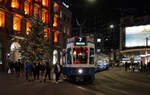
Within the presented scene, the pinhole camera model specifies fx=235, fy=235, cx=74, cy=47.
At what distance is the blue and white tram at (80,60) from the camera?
1984 cm

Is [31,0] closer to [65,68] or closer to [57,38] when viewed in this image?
[57,38]

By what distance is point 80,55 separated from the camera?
20.4m

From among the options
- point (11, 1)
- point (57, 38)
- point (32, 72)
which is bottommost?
point (32, 72)

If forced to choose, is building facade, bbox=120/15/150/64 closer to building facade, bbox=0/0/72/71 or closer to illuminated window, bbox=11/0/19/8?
building facade, bbox=0/0/72/71

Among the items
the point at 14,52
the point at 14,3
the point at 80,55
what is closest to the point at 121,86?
the point at 80,55

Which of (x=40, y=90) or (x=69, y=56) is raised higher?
(x=69, y=56)

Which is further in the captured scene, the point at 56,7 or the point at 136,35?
the point at 136,35

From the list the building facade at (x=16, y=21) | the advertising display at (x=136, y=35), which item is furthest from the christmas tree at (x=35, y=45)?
the advertising display at (x=136, y=35)

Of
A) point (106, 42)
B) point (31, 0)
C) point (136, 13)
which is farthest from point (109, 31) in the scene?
point (31, 0)

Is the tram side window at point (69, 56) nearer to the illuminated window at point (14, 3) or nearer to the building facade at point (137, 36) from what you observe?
the illuminated window at point (14, 3)

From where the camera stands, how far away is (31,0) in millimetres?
45656

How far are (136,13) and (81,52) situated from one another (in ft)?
256

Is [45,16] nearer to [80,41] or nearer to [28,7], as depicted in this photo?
[28,7]

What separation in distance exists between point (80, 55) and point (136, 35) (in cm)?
5687
